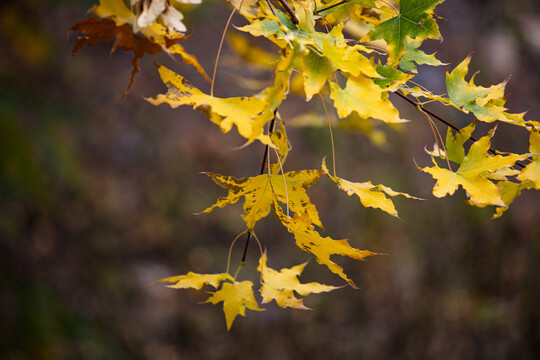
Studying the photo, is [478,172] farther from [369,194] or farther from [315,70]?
[315,70]

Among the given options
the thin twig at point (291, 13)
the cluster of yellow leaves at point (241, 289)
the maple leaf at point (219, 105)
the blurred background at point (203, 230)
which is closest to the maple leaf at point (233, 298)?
the cluster of yellow leaves at point (241, 289)

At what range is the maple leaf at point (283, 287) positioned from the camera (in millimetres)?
593

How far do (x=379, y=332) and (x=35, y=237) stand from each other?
193 cm

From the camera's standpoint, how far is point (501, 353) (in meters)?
1.93

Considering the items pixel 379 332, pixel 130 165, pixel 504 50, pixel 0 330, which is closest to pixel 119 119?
pixel 130 165

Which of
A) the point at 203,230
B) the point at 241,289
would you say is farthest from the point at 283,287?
the point at 203,230

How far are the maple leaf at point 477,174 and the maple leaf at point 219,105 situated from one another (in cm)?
22

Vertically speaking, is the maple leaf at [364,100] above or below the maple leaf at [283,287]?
above

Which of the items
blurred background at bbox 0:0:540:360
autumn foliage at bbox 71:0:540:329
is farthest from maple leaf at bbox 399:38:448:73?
blurred background at bbox 0:0:540:360

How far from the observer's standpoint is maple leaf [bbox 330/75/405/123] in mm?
462

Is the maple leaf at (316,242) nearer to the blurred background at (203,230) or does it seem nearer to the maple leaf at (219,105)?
the maple leaf at (219,105)

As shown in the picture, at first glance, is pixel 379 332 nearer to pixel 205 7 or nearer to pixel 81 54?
pixel 205 7

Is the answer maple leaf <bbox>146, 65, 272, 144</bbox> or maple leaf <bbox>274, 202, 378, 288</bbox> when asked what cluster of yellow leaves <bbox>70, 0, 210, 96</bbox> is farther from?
maple leaf <bbox>274, 202, 378, 288</bbox>

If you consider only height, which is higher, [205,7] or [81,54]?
[205,7]
